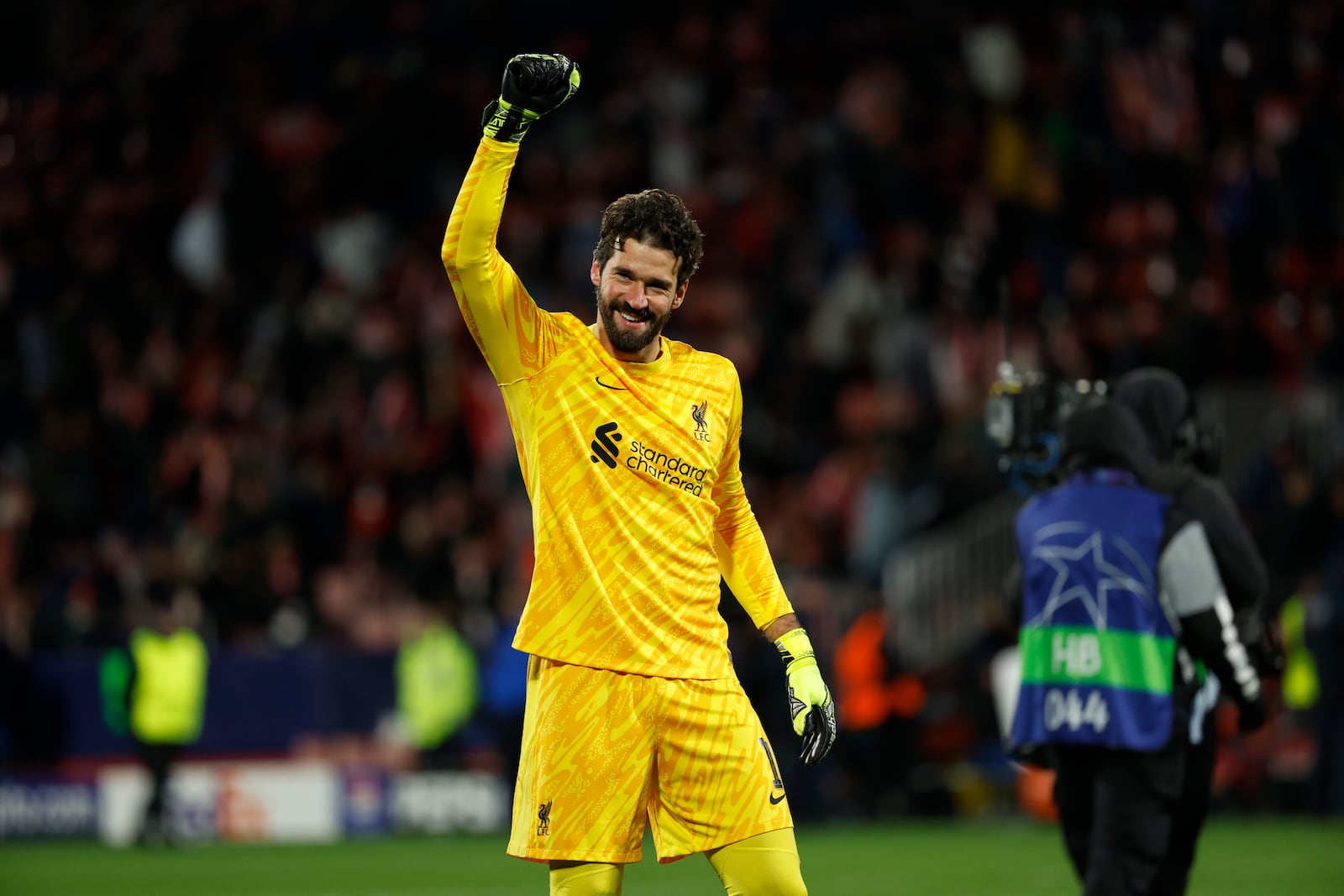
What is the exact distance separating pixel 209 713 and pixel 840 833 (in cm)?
511

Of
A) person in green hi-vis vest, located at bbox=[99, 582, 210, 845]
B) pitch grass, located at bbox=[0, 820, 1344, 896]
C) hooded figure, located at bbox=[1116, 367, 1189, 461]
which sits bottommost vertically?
pitch grass, located at bbox=[0, 820, 1344, 896]

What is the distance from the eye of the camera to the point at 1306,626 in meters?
15.5

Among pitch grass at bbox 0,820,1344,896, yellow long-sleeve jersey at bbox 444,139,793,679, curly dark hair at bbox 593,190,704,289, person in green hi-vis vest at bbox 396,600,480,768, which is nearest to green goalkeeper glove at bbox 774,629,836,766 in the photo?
yellow long-sleeve jersey at bbox 444,139,793,679

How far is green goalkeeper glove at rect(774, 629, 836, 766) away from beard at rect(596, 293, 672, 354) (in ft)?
3.08

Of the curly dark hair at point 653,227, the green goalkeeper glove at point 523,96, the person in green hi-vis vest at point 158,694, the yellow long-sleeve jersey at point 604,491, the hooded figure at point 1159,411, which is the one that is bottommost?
the person in green hi-vis vest at point 158,694

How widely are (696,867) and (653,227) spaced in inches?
353

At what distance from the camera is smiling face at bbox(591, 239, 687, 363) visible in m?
5.29

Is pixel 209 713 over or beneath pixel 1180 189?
beneath

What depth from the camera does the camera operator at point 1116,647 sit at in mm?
6801

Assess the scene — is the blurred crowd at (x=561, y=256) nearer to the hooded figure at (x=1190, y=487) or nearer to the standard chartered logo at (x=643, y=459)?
the hooded figure at (x=1190, y=487)

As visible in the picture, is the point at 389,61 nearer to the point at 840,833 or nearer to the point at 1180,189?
the point at 1180,189

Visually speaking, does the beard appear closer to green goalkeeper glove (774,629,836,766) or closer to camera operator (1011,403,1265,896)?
green goalkeeper glove (774,629,836,766)

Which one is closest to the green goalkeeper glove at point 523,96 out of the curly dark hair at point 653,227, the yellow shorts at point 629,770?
the curly dark hair at point 653,227

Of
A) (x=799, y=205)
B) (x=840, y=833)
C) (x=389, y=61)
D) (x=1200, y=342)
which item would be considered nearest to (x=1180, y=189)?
(x=1200, y=342)
